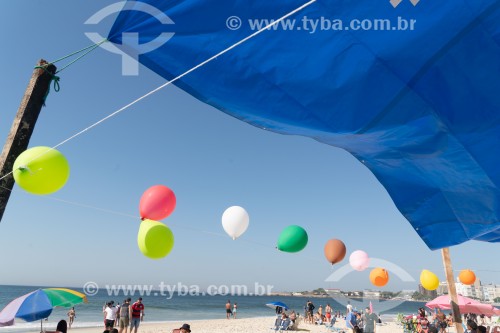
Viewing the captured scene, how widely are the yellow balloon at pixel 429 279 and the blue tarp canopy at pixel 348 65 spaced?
41.4 feet

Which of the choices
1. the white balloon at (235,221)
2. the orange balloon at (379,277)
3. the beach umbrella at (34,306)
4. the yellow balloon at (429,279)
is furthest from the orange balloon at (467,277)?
the beach umbrella at (34,306)

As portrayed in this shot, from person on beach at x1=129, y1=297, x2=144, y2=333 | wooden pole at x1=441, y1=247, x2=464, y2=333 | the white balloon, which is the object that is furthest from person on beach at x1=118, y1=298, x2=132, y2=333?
wooden pole at x1=441, y1=247, x2=464, y2=333

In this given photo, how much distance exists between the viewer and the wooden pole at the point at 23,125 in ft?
8.80

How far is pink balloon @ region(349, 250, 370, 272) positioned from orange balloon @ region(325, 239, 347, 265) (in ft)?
3.67

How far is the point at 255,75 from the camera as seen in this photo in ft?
8.48

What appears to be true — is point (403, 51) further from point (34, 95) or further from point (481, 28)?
point (34, 95)

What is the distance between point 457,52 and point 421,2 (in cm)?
41

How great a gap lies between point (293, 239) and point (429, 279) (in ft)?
25.8

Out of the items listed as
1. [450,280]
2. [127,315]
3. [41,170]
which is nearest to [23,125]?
[41,170]

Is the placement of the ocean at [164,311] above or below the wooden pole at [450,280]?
below

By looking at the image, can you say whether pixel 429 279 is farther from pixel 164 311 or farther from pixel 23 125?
pixel 164 311

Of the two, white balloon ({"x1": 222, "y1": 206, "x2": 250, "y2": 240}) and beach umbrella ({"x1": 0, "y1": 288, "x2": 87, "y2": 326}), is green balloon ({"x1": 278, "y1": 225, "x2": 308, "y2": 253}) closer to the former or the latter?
white balloon ({"x1": 222, "y1": 206, "x2": 250, "y2": 240})

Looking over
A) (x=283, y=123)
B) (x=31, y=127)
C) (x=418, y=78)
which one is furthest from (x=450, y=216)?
(x=31, y=127)

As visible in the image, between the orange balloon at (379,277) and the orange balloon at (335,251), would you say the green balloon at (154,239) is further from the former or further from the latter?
the orange balloon at (379,277)
